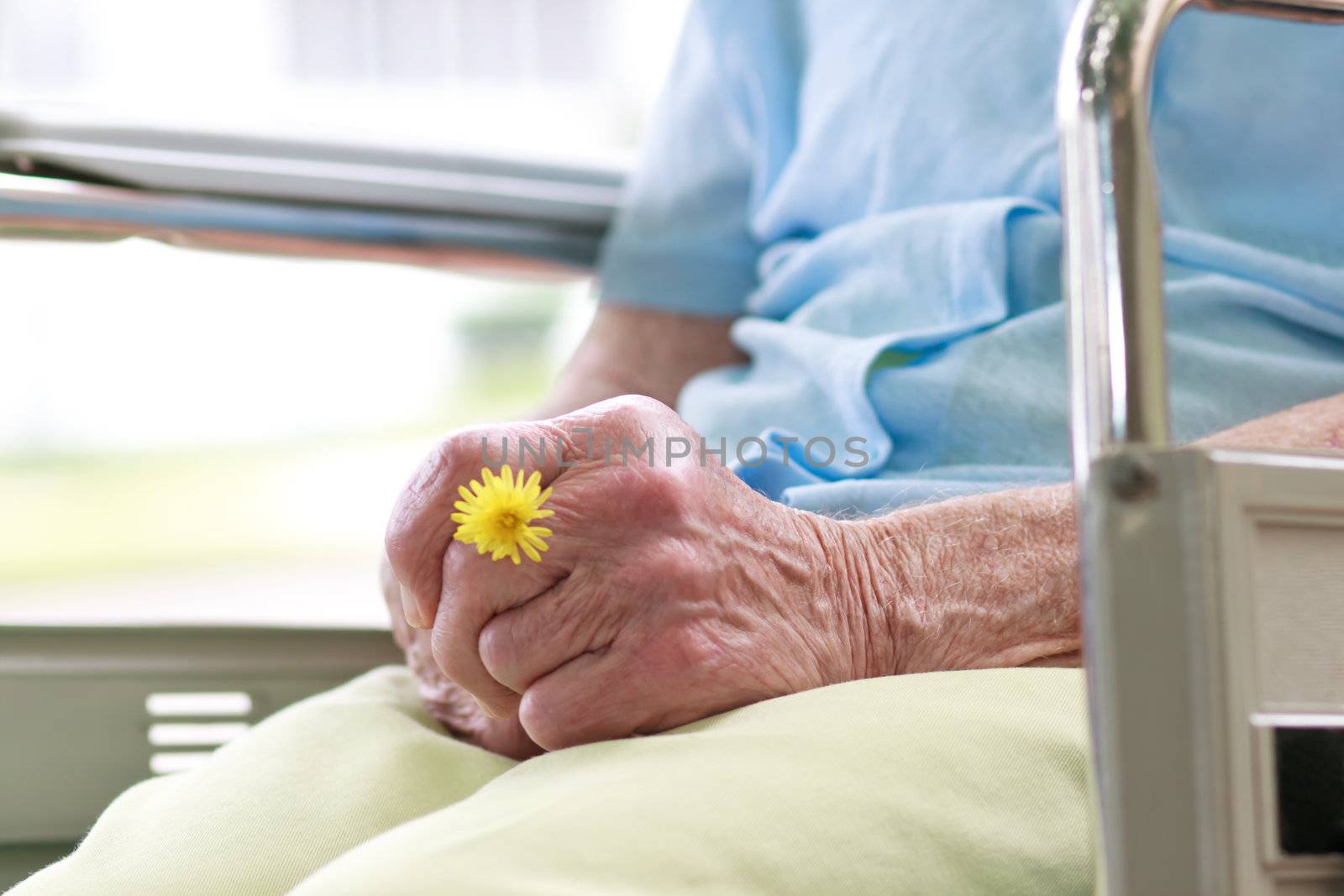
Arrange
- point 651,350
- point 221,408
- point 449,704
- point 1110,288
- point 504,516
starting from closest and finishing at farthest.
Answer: point 1110,288, point 504,516, point 449,704, point 651,350, point 221,408

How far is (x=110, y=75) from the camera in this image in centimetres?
838

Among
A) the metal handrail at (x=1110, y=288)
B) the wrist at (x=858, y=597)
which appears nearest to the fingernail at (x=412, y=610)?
the wrist at (x=858, y=597)

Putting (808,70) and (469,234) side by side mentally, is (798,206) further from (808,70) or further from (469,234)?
(469,234)

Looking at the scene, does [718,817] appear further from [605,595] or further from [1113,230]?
[1113,230]

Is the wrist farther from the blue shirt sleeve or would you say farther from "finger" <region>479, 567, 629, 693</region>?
the blue shirt sleeve

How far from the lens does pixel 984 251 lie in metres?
0.80

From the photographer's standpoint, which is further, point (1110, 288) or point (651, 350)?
point (651, 350)

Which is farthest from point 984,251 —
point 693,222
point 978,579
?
point 693,222

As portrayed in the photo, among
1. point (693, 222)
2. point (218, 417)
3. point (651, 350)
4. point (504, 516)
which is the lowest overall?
point (504, 516)

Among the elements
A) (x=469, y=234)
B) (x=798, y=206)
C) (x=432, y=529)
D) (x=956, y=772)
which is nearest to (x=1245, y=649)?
(x=956, y=772)

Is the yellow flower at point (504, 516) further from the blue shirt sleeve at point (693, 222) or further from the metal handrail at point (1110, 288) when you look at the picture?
the blue shirt sleeve at point (693, 222)

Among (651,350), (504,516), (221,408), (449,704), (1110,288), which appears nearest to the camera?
(1110,288)

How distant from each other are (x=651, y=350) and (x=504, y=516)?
0.57 m

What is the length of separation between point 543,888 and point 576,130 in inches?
288
